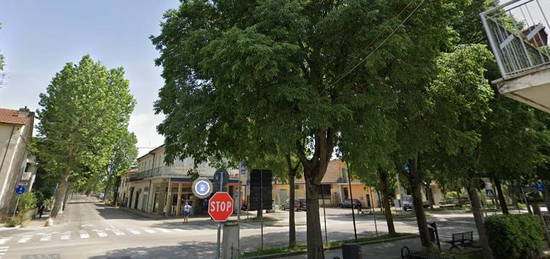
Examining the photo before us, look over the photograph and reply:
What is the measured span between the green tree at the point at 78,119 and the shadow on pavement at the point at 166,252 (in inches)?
685

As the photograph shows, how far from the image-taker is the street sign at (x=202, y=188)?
657cm

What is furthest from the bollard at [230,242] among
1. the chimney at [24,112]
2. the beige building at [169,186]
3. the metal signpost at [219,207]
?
the chimney at [24,112]

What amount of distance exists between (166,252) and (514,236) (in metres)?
13.3

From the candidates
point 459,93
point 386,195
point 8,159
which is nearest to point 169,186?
A: point 8,159

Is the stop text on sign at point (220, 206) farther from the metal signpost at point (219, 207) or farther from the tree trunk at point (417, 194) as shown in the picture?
the tree trunk at point (417, 194)

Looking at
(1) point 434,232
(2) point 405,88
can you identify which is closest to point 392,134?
(2) point 405,88

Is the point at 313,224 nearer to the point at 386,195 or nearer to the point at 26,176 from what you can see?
the point at 386,195

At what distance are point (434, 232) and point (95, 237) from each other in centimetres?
1709

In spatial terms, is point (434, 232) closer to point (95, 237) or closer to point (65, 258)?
point (65, 258)

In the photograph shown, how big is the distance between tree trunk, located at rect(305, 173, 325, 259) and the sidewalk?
1411 millimetres

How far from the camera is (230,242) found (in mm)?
7656

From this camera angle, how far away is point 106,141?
84.3 feet

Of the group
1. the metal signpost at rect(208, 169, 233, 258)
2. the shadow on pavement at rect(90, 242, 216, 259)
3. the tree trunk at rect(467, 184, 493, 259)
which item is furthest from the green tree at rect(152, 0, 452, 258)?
the tree trunk at rect(467, 184, 493, 259)

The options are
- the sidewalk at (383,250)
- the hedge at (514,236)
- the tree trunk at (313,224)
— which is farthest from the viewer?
the sidewalk at (383,250)
